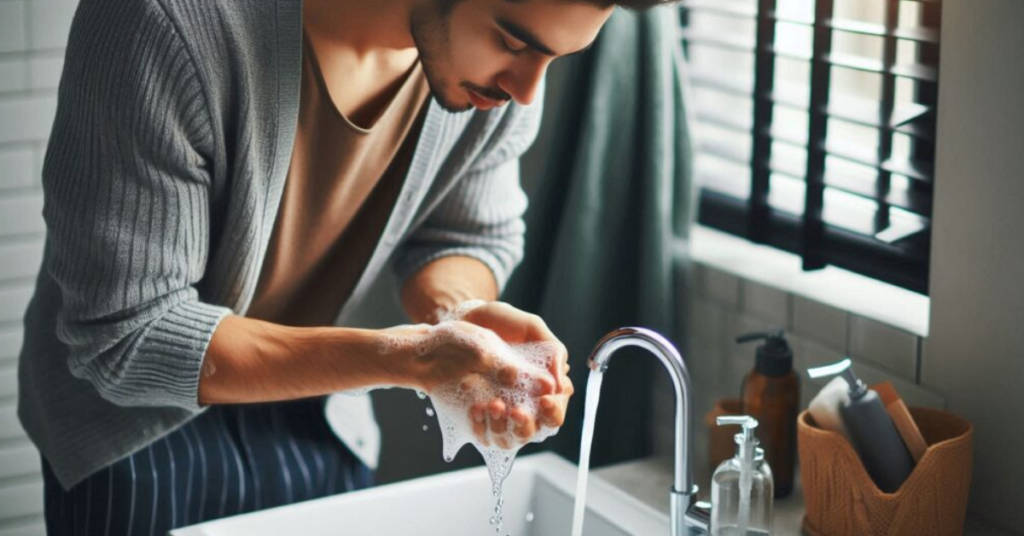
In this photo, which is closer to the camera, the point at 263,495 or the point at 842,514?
the point at 842,514

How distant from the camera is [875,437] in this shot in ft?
4.68

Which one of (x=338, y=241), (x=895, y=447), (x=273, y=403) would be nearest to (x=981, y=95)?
(x=895, y=447)

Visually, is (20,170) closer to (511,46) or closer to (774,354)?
(511,46)

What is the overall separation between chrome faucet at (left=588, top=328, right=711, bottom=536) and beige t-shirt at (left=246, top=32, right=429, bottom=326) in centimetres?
38

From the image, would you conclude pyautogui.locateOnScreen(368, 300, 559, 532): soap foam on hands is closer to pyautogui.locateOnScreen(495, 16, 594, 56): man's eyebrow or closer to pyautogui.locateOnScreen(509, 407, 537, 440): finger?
pyautogui.locateOnScreen(509, 407, 537, 440): finger

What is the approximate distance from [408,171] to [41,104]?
0.74 metres

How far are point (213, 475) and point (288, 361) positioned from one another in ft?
1.27

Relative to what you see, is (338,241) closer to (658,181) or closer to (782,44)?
(658,181)

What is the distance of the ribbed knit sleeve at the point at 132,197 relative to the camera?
1268 millimetres

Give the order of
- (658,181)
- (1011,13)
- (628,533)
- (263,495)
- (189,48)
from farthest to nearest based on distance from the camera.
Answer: (658,181) → (263,495) → (628,533) → (1011,13) → (189,48)

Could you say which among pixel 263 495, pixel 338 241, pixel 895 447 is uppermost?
pixel 338 241

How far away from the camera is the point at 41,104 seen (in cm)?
197

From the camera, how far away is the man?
1.29 metres

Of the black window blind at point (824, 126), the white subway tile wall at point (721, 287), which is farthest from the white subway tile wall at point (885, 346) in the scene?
the white subway tile wall at point (721, 287)
